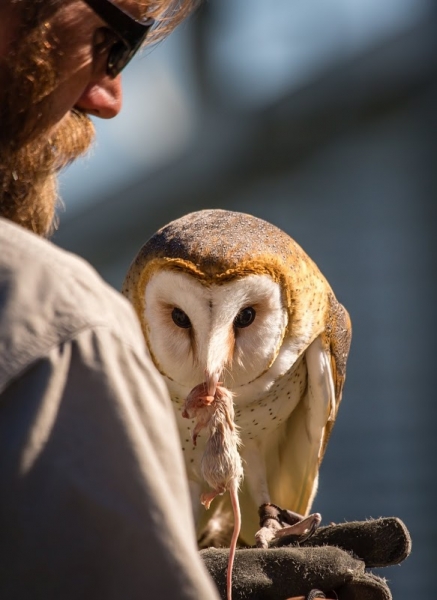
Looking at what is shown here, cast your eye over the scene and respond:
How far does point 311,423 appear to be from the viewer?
7.58 feet

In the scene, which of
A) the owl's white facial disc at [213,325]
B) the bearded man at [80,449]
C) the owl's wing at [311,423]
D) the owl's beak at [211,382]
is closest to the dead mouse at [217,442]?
the owl's beak at [211,382]

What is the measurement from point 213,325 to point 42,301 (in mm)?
1169

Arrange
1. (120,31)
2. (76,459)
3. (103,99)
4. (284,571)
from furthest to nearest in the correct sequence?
(284,571) → (103,99) → (120,31) → (76,459)

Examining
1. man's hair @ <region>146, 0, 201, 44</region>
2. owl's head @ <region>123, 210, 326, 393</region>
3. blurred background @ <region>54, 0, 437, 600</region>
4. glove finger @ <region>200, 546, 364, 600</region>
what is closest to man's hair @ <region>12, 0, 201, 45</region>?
man's hair @ <region>146, 0, 201, 44</region>

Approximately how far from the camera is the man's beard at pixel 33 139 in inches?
40.4

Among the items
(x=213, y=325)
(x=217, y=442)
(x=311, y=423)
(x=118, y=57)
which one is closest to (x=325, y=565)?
(x=217, y=442)

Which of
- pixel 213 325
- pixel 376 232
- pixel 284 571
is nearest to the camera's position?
pixel 284 571

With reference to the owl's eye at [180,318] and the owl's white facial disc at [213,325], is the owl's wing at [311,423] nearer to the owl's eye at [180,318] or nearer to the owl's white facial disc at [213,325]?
the owl's white facial disc at [213,325]

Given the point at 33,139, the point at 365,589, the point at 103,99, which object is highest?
the point at 103,99

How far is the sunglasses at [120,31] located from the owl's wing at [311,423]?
1.20 metres

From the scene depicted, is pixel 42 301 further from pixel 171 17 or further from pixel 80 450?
pixel 171 17

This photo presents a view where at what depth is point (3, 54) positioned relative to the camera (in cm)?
102

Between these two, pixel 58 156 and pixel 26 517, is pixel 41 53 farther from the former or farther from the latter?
pixel 26 517

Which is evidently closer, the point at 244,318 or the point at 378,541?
the point at 378,541
